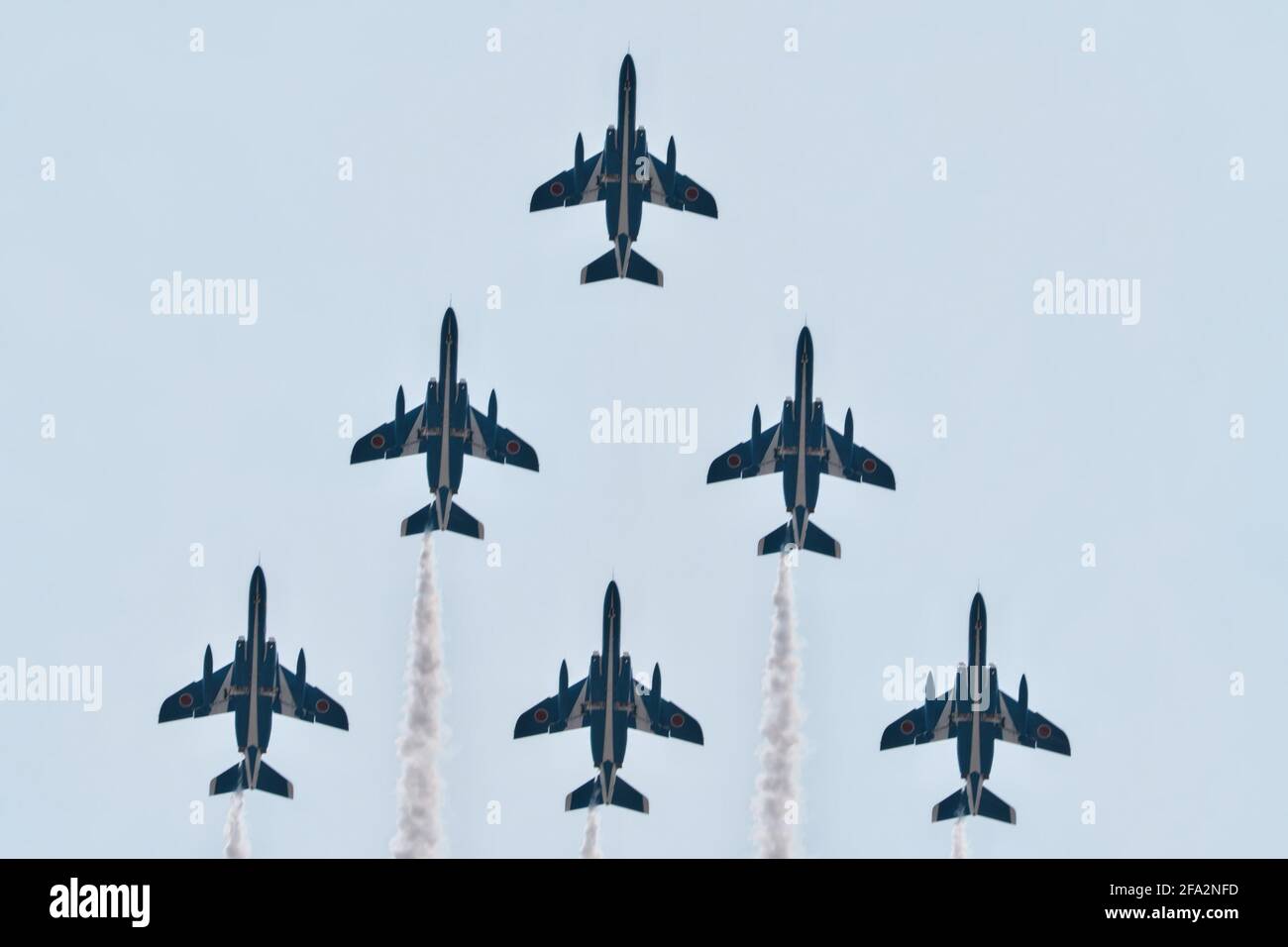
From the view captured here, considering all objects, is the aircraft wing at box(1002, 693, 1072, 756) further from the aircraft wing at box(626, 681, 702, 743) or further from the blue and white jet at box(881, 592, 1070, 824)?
the aircraft wing at box(626, 681, 702, 743)

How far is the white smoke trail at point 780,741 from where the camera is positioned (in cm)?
13675

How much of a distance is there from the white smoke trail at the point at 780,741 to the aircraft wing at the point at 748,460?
523 centimetres

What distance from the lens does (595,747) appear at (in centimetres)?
13788

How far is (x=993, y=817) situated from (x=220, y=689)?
3860cm

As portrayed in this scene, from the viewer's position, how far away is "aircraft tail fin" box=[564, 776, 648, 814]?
456 feet

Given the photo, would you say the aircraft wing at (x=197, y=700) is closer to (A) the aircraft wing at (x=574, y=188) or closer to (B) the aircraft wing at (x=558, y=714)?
(B) the aircraft wing at (x=558, y=714)

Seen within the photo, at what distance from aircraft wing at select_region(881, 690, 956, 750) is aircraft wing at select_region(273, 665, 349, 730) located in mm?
27089

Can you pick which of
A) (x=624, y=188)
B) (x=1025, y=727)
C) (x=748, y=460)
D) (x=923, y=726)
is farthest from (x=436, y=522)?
(x=1025, y=727)

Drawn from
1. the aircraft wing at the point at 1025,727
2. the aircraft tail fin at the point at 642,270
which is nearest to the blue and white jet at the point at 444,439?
the aircraft tail fin at the point at 642,270

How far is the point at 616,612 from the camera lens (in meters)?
134

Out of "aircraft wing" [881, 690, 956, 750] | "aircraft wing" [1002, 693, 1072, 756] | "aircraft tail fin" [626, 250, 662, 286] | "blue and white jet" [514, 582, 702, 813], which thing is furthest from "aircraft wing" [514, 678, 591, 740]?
"aircraft tail fin" [626, 250, 662, 286]

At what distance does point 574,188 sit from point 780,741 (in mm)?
29909

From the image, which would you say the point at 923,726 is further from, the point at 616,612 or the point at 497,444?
the point at 497,444
